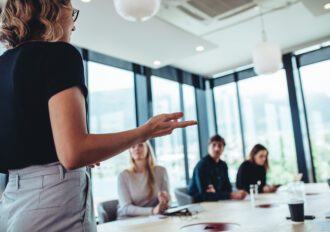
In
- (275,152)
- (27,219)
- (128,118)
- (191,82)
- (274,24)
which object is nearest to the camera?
(27,219)

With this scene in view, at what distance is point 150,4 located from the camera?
6.81 feet

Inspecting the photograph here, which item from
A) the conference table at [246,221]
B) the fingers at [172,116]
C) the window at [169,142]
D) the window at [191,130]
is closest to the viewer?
the fingers at [172,116]

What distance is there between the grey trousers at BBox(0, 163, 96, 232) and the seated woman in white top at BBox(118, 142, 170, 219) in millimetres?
1808

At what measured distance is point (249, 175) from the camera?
3.80 metres

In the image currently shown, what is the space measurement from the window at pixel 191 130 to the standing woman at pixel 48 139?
5.24 meters

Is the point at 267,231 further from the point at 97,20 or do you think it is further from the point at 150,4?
the point at 97,20

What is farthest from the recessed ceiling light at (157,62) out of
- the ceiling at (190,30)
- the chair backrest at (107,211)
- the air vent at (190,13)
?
the chair backrest at (107,211)

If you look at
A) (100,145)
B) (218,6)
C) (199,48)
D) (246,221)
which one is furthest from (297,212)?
(199,48)

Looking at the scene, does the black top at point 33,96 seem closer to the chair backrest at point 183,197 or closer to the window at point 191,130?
the chair backrest at point 183,197

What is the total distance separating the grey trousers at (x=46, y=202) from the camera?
2.27 feet

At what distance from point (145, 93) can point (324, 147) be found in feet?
9.60

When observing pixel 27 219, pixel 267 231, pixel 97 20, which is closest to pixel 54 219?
pixel 27 219

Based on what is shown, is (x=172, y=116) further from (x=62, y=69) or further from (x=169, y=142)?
(x=169, y=142)

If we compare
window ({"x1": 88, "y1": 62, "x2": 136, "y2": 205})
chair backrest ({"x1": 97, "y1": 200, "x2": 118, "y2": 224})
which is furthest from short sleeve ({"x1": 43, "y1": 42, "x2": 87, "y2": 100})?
window ({"x1": 88, "y1": 62, "x2": 136, "y2": 205})
